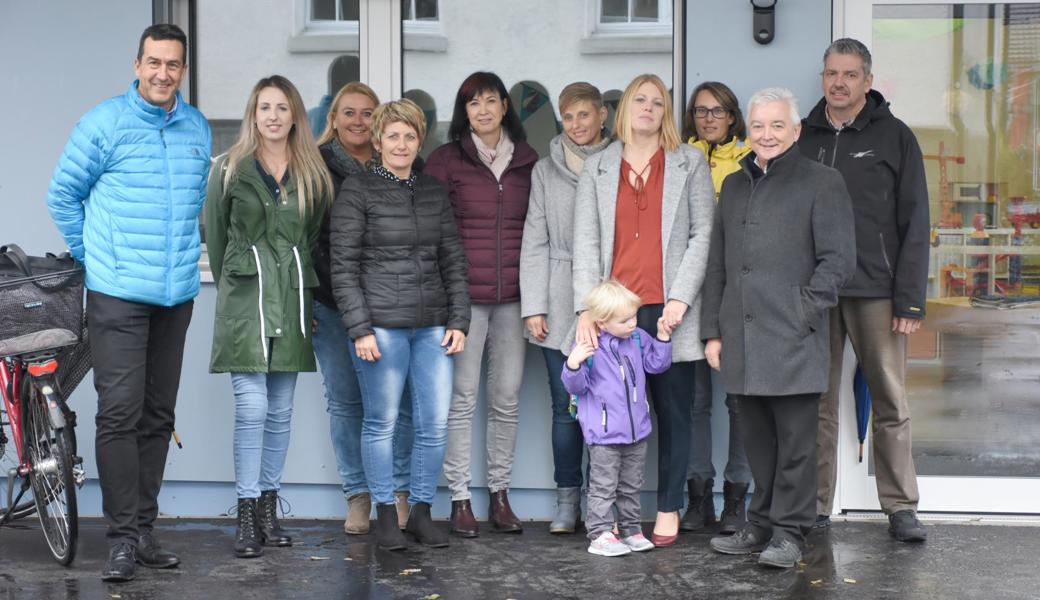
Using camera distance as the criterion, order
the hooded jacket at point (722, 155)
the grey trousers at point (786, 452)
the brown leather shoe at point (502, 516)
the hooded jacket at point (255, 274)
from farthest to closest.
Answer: the brown leather shoe at point (502, 516) → the hooded jacket at point (722, 155) → the hooded jacket at point (255, 274) → the grey trousers at point (786, 452)

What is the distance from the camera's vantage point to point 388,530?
580 centimetres

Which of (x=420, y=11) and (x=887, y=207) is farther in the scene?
(x=420, y=11)

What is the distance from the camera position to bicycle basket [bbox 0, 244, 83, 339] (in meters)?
5.34

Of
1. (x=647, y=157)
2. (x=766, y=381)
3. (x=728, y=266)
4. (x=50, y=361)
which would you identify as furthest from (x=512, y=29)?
(x=50, y=361)

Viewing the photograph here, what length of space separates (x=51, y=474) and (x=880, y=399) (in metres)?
3.57

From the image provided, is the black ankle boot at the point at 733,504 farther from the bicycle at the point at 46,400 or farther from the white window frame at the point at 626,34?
the bicycle at the point at 46,400

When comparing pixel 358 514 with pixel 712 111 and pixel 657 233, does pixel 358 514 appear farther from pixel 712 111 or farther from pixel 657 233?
pixel 712 111

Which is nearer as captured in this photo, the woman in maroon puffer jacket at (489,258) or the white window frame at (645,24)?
the woman in maroon puffer jacket at (489,258)

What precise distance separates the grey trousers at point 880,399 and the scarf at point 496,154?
1.61 metres

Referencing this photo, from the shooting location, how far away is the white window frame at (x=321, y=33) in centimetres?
661

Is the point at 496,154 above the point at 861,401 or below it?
above

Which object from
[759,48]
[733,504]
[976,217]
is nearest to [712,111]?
[759,48]

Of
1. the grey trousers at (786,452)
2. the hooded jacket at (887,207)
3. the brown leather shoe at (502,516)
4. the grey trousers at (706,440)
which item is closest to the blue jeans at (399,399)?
the brown leather shoe at (502,516)

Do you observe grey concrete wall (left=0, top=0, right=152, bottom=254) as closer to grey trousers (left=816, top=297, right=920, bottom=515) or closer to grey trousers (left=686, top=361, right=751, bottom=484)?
grey trousers (left=686, top=361, right=751, bottom=484)
